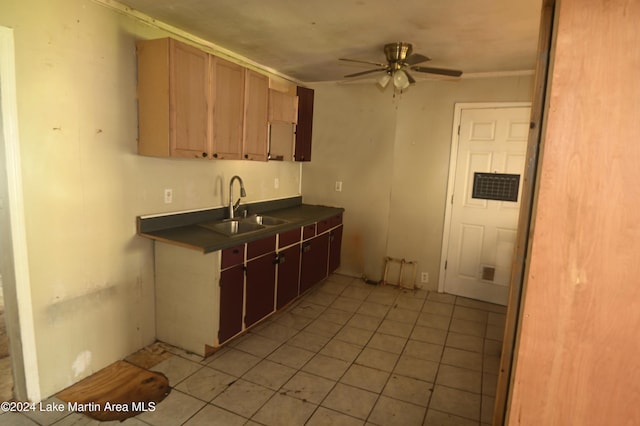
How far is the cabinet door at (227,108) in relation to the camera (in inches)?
105

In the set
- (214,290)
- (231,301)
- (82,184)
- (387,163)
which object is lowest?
(231,301)

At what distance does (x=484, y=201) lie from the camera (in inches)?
150

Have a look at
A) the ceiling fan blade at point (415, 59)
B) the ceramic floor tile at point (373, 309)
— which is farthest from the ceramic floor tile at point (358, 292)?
the ceiling fan blade at point (415, 59)

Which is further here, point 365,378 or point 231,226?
point 231,226

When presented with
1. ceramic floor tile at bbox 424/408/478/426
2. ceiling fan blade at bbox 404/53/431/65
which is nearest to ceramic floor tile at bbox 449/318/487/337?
ceramic floor tile at bbox 424/408/478/426

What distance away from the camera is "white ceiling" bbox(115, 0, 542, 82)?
2.17 meters

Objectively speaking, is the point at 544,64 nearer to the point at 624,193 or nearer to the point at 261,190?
the point at 624,193

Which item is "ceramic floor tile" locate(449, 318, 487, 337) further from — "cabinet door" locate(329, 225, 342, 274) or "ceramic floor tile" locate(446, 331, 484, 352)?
"cabinet door" locate(329, 225, 342, 274)

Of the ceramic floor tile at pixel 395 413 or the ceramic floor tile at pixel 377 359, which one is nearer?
the ceramic floor tile at pixel 395 413

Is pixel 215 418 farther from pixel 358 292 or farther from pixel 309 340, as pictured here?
pixel 358 292

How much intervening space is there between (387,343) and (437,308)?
3.30ft

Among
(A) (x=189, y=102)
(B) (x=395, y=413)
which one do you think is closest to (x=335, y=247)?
(B) (x=395, y=413)

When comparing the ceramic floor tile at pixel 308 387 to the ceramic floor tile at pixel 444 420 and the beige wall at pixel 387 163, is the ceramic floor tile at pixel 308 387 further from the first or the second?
the beige wall at pixel 387 163

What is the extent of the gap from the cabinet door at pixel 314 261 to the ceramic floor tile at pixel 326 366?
0.96 meters
